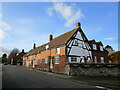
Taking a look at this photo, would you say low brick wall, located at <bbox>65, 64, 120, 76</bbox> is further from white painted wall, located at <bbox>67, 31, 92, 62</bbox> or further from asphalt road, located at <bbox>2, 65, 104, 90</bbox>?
asphalt road, located at <bbox>2, 65, 104, 90</bbox>

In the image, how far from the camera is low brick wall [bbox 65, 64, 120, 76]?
1565 centimetres

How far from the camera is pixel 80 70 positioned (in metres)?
15.6

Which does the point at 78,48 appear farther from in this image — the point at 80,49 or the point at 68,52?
the point at 68,52

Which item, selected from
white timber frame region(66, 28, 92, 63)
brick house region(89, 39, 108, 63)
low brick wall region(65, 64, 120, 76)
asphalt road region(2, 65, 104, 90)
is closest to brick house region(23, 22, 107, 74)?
white timber frame region(66, 28, 92, 63)

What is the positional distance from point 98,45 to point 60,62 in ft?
47.0

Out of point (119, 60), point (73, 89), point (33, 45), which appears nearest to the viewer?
point (73, 89)

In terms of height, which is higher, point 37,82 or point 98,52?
point 98,52

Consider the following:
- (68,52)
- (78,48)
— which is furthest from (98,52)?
(68,52)

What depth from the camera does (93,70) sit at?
16.0 meters

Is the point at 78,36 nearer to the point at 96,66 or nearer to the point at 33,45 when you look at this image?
the point at 96,66

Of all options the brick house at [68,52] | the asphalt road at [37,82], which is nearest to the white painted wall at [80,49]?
the brick house at [68,52]

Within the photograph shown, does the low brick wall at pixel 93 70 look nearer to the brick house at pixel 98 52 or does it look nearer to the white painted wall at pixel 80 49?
the white painted wall at pixel 80 49

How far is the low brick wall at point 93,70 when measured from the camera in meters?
15.6

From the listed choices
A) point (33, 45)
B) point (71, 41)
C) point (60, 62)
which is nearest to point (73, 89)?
point (60, 62)
